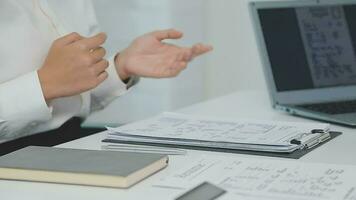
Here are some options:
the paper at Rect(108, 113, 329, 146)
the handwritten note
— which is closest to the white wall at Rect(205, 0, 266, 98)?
the handwritten note

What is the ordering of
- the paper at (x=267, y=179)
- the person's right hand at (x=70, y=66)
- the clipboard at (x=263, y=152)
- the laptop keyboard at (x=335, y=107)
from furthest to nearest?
the laptop keyboard at (x=335, y=107) → the person's right hand at (x=70, y=66) → the clipboard at (x=263, y=152) → the paper at (x=267, y=179)

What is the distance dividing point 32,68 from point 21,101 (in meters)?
0.15

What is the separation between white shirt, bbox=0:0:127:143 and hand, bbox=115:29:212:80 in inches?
3.6

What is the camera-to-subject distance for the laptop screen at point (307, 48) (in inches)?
58.5

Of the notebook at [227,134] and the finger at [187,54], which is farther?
the finger at [187,54]

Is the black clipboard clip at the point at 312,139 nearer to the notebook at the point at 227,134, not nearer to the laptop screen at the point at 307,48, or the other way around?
the notebook at the point at 227,134

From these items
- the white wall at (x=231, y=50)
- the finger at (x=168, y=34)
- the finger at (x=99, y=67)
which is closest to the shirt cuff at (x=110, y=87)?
the finger at (x=168, y=34)

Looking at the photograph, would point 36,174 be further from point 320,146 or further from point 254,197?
point 320,146

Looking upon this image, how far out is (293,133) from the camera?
1.08m

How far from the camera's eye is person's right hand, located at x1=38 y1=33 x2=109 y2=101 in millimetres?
1201

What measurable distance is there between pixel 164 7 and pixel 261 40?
2.36 feet

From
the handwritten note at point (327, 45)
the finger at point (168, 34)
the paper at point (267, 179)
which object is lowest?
the paper at point (267, 179)

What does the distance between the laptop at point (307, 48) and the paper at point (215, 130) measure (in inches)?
12.4

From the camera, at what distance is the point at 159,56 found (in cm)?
143
